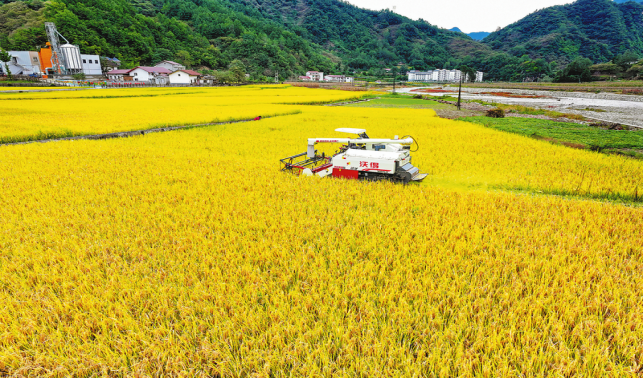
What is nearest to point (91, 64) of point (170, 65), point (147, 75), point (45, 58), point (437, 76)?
point (45, 58)

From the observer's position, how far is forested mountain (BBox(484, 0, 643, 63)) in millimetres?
127812

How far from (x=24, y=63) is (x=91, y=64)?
13910 millimetres

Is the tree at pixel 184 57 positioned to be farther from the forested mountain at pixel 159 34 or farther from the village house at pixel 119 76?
the village house at pixel 119 76

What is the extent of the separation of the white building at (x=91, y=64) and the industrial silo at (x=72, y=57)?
1248mm

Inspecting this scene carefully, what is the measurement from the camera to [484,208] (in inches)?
239

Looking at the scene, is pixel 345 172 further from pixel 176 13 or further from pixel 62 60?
pixel 176 13

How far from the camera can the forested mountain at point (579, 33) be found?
419ft

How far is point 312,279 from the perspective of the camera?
3570 mm

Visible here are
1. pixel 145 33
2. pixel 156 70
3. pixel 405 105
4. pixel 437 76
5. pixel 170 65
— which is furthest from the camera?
pixel 437 76

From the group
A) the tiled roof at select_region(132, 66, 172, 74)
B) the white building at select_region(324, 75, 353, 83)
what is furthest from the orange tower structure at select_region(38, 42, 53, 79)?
the white building at select_region(324, 75, 353, 83)

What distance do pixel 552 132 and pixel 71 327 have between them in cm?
2231

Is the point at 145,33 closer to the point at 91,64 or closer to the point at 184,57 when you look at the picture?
the point at 184,57

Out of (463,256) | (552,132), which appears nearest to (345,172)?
(463,256)

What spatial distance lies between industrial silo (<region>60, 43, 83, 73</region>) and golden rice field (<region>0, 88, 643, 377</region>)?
2989 inches
